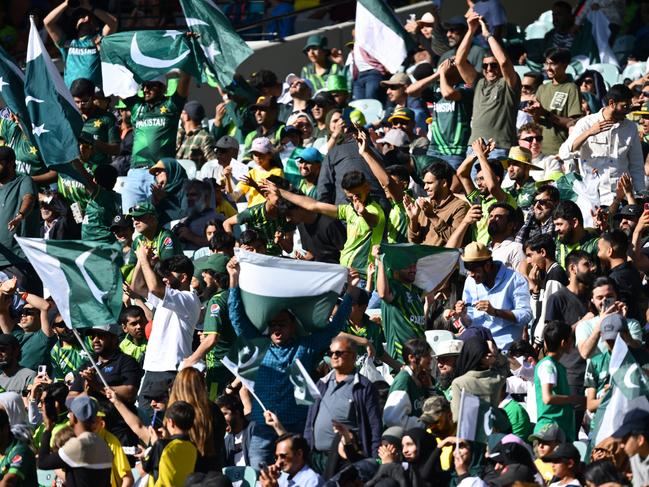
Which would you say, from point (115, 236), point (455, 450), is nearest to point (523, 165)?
point (115, 236)

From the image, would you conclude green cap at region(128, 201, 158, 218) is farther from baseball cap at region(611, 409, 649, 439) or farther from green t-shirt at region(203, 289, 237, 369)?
baseball cap at region(611, 409, 649, 439)

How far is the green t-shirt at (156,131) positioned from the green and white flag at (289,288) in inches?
205

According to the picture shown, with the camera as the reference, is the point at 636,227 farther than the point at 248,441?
Yes

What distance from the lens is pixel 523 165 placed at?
51.6 ft

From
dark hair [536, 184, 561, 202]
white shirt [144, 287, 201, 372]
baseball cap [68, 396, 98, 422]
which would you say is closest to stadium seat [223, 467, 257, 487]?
baseball cap [68, 396, 98, 422]

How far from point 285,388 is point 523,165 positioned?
13.5 ft

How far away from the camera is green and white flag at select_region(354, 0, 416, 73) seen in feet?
61.1

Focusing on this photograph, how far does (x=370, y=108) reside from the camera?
64.7ft

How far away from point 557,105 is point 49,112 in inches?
189

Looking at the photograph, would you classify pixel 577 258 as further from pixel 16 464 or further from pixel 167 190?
pixel 167 190

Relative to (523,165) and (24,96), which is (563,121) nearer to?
(523,165)

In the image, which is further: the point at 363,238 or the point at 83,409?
the point at 363,238

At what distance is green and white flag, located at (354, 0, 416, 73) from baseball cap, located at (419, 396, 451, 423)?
23.5 ft

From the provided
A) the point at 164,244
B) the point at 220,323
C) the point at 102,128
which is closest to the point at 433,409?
the point at 220,323
